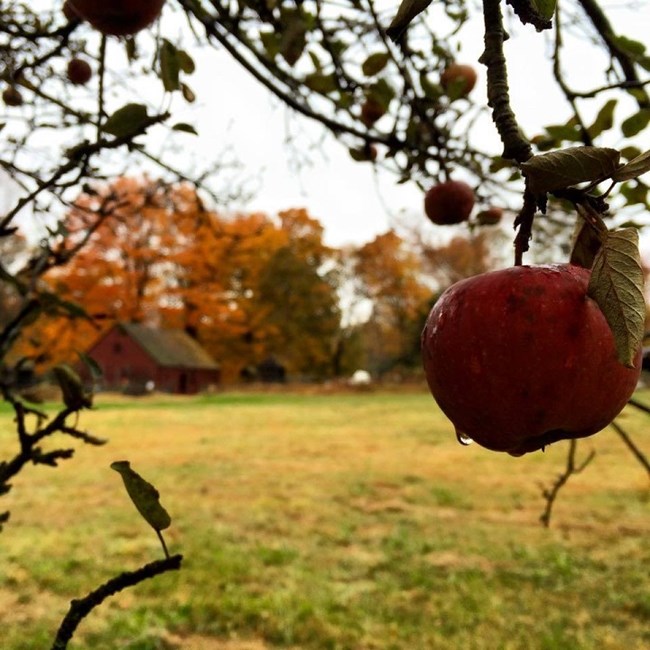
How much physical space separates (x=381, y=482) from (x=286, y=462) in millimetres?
1864

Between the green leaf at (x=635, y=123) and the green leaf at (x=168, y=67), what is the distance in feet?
3.22

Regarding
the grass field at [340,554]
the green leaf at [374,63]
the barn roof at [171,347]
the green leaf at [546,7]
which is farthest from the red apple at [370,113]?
the barn roof at [171,347]

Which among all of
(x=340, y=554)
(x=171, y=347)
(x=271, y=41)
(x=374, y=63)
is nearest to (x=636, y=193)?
(x=374, y=63)

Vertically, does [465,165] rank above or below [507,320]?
above

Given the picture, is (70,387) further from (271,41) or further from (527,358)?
(271,41)

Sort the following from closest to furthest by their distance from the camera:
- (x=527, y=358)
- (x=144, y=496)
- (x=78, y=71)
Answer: (x=527, y=358), (x=144, y=496), (x=78, y=71)

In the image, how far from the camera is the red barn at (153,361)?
97.6ft

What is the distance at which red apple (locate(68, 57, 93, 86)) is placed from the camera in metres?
2.61

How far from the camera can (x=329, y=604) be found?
4148 mm

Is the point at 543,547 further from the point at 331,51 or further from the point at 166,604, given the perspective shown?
the point at 331,51

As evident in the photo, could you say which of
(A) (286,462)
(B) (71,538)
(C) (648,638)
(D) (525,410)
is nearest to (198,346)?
(A) (286,462)

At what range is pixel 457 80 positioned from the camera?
1.88 metres

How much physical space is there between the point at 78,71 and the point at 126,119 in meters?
1.84

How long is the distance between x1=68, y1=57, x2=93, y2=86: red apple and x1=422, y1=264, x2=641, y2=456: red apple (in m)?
2.43
